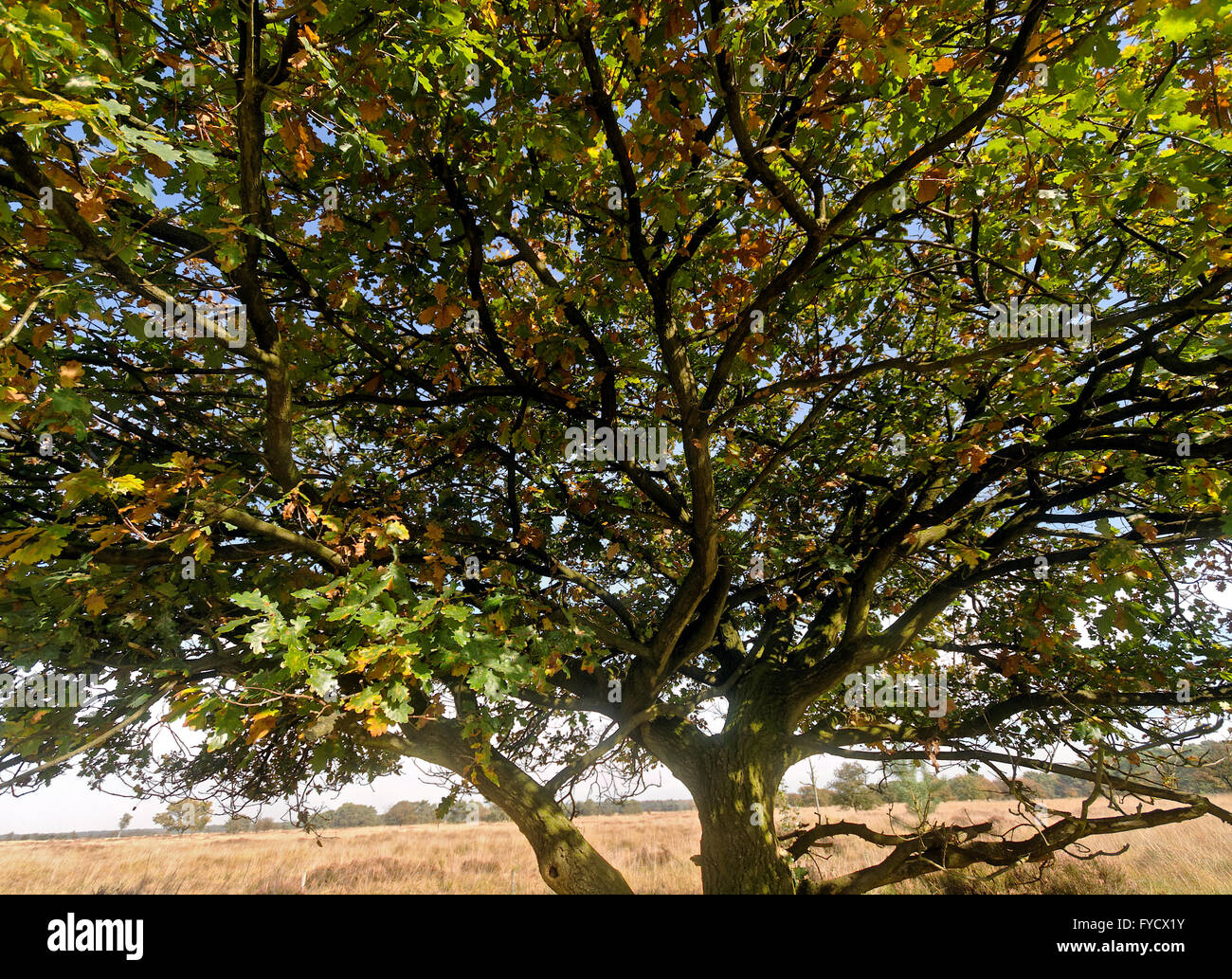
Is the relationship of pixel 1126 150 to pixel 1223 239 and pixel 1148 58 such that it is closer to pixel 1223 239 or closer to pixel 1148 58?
pixel 1148 58

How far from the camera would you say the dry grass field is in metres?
11.5

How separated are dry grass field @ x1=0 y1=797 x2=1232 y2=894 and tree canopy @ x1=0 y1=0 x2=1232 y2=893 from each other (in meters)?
6.04

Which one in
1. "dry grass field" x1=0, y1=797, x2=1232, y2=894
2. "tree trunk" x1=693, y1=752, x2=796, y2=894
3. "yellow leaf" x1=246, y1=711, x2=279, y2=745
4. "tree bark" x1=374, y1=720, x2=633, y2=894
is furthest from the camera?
"dry grass field" x1=0, y1=797, x2=1232, y2=894

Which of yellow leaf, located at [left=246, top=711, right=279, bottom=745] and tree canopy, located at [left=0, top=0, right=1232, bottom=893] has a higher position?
tree canopy, located at [left=0, top=0, right=1232, bottom=893]

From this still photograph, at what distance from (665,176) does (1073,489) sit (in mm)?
4458

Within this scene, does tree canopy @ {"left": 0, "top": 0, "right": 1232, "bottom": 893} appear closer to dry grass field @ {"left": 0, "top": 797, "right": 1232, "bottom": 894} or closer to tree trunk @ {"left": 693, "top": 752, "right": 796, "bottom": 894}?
tree trunk @ {"left": 693, "top": 752, "right": 796, "bottom": 894}

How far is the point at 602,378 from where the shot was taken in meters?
4.26

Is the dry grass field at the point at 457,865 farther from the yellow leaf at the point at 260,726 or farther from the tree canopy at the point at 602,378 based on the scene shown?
the yellow leaf at the point at 260,726

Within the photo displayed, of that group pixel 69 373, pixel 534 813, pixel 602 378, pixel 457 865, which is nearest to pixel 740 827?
pixel 534 813

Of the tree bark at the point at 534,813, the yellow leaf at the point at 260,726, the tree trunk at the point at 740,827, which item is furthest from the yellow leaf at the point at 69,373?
the tree trunk at the point at 740,827

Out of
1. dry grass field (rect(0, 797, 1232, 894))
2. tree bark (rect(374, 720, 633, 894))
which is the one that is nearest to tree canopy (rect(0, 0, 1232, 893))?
tree bark (rect(374, 720, 633, 894))

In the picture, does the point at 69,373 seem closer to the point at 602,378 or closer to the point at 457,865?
the point at 602,378

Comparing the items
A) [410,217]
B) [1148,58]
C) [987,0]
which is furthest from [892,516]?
[410,217]

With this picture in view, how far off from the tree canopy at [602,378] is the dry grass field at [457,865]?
238 inches
